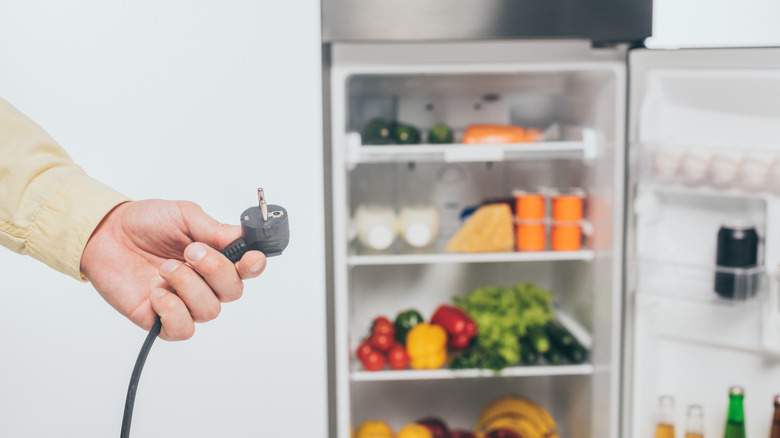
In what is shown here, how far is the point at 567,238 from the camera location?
167cm

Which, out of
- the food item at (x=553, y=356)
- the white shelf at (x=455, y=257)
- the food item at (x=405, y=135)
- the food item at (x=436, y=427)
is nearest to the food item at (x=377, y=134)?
the food item at (x=405, y=135)

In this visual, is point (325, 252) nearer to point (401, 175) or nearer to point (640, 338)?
point (401, 175)

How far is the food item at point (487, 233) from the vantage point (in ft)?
5.43

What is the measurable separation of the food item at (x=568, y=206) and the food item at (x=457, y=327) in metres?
0.30

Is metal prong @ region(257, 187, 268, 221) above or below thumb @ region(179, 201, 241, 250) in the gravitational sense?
above

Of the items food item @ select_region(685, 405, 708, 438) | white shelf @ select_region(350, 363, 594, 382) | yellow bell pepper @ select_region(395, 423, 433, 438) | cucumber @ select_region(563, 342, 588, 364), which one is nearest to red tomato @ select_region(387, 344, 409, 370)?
white shelf @ select_region(350, 363, 594, 382)

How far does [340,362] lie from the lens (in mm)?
1559

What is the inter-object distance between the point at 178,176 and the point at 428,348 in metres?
0.64

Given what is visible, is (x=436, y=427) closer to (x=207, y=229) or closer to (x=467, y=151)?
(x=467, y=151)

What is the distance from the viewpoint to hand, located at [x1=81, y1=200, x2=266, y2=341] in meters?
0.83

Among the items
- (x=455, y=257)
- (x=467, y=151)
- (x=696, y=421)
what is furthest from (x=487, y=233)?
(x=696, y=421)

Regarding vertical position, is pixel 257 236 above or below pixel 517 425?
above

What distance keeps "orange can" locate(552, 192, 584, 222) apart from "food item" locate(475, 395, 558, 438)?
48 centimetres

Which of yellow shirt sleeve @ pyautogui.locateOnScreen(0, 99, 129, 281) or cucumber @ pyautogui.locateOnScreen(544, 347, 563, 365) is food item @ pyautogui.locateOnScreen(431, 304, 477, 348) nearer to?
cucumber @ pyautogui.locateOnScreen(544, 347, 563, 365)
